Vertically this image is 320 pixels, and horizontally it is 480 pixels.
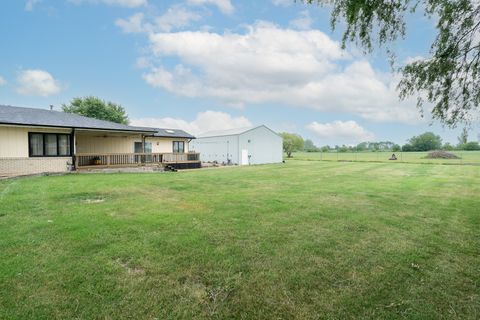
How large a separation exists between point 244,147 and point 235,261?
25276 millimetres

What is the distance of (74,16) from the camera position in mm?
15750

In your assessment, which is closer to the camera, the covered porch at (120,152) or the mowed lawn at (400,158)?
the covered porch at (120,152)

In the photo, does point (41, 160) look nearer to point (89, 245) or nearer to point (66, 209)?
point (66, 209)

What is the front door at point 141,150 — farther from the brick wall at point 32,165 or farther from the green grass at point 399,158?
the green grass at point 399,158

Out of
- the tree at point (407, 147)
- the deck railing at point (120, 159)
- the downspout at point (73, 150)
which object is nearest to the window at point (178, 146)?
the deck railing at point (120, 159)

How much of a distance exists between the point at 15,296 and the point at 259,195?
6862mm

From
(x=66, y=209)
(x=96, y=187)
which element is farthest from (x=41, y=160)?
(x=66, y=209)

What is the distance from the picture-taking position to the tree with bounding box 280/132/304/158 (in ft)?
158

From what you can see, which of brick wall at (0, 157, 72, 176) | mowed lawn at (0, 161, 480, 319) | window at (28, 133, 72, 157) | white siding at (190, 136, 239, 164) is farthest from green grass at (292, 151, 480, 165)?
brick wall at (0, 157, 72, 176)

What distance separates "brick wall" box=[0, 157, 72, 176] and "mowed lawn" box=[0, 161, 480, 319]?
798 cm

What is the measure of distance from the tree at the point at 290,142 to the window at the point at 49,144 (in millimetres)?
37392

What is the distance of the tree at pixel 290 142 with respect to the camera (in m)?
48.0

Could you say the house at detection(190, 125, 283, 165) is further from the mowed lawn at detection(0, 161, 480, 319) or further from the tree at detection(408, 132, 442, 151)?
the tree at detection(408, 132, 442, 151)

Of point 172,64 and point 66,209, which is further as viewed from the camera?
point 172,64
